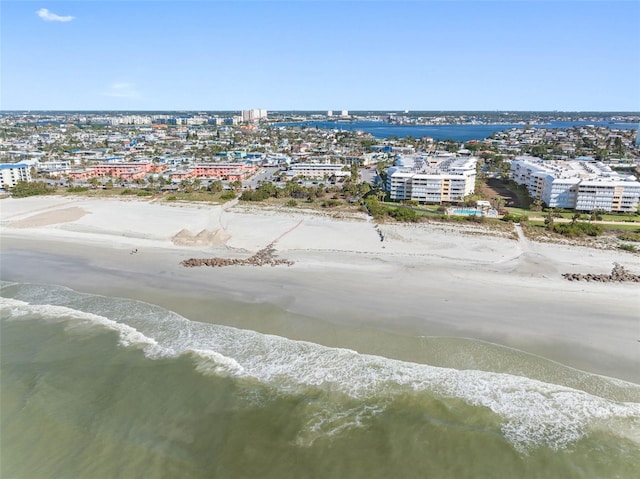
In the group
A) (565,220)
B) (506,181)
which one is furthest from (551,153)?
(565,220)

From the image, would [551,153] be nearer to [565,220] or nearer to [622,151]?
[622,151]

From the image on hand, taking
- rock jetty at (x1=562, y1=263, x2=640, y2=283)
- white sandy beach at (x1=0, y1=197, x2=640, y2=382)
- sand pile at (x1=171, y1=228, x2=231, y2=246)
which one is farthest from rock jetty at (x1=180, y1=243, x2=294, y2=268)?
rock jetty at (x1=562, y1=263, x2=640, y2=283)

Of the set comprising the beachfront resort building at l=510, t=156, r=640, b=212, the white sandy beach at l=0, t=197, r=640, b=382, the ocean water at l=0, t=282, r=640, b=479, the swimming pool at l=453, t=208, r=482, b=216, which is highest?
the beachfront resort building at l=510, t=156, r=640, b=212

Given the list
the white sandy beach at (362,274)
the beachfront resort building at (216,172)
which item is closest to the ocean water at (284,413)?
the white sandy beach at (362,274)

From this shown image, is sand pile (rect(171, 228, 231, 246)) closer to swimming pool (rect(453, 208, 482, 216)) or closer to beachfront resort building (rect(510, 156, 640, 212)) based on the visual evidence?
swimming pool (rect(453, 208, 482, 216))

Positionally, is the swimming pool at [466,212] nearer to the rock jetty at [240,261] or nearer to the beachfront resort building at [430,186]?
the beachfront resort building at [430,186]

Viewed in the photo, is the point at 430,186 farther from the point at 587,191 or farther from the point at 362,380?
the point at 362,380
